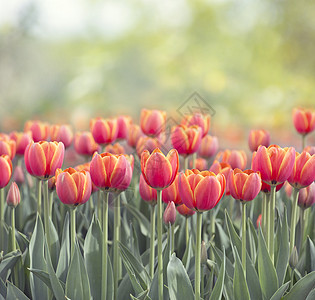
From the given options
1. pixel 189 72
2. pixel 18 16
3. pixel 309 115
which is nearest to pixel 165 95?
pixel 189 72

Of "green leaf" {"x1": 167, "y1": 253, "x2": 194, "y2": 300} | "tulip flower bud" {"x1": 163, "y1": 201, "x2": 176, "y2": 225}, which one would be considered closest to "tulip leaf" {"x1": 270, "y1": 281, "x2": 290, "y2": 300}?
"green leaf" {"x1": 167, "y1": 253, "x2": 194, "y2": 300}

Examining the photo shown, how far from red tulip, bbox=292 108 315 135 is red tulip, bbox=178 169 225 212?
3.86 feet

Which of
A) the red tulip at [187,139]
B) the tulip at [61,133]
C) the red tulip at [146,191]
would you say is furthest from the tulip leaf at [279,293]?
the tulip at [61,133]

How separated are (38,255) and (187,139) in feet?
2.32

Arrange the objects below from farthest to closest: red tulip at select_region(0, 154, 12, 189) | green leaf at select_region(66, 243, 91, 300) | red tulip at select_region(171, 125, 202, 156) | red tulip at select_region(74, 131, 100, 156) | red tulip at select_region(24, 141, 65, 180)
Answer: red tulip at select_region(74, 131, 100, 156)
red tulip at select_region(171, 125, 202, 156)
red tulip at select_region(0, 154, 12, 189)
red tulip at select_region(24, 141, 65, 180)
green leaf at select_region(66, 243, 91, 300)

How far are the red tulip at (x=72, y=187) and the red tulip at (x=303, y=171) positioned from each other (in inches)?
24.9

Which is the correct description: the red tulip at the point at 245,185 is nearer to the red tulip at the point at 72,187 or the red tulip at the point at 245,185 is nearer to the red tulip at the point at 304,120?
the red tulip at the point at 72,187

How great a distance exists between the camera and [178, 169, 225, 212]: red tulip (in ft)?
4.64

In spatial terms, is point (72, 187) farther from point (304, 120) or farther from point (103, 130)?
point (304, 120)

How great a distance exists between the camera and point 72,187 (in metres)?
1.55

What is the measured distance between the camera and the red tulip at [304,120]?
8.19 ft

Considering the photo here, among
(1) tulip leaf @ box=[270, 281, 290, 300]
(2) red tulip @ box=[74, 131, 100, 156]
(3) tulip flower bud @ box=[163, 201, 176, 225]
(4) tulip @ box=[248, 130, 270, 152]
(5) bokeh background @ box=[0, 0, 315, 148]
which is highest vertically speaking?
(5) bokeh background @ box=[0, 0, 315, 148]

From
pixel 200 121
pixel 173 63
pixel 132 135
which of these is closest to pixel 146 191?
pixel 200 121

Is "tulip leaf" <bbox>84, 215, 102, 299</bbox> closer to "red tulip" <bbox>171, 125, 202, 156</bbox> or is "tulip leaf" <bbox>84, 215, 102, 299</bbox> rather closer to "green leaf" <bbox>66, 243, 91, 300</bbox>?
"green leaf" <bbox>66, 243, 91, 300</bbox>
